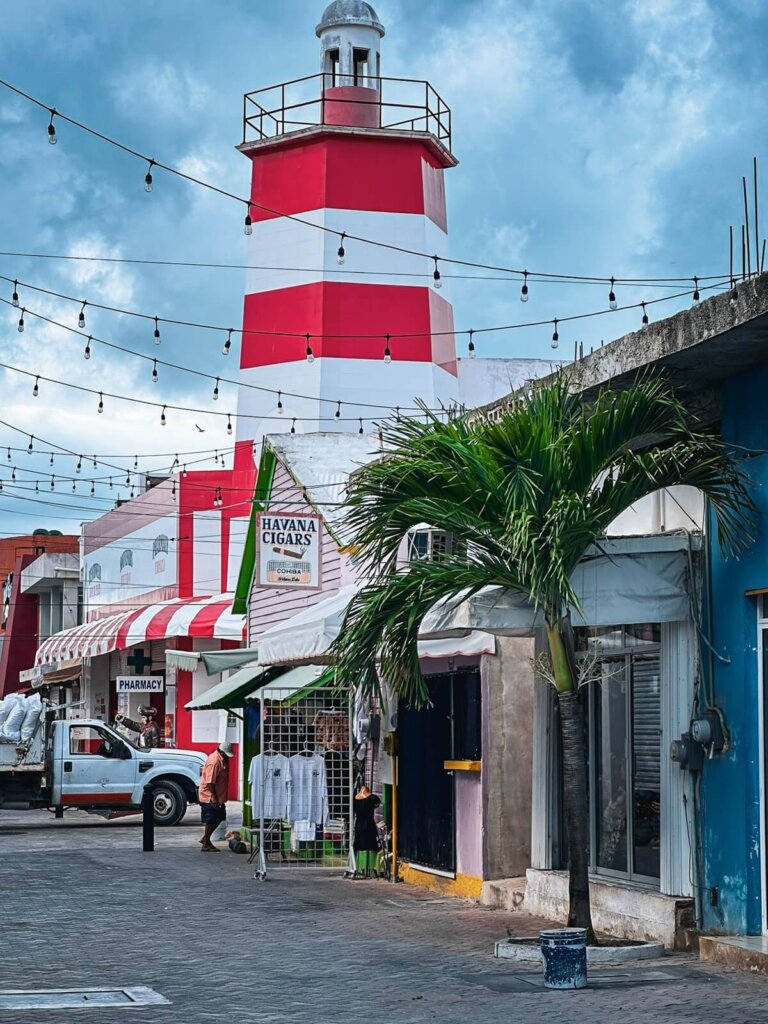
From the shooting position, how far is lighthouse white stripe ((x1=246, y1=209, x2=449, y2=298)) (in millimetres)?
34500

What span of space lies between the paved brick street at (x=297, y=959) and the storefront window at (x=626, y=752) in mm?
1096

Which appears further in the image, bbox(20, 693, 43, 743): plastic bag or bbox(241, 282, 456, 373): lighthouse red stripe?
bbox(241, 282, 456, 373): lighthouse red stripe


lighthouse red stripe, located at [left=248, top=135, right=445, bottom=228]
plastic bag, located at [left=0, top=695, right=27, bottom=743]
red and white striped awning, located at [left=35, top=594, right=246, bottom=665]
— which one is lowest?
plastic bag, located at [left=0, top=695, right=27, bottom=743]

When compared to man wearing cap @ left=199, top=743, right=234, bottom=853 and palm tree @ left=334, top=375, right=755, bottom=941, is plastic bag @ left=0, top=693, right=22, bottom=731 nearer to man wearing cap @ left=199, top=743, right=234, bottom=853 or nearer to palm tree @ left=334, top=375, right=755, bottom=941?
man wearing cap @ left=199, top=743, right=234, bottom=853

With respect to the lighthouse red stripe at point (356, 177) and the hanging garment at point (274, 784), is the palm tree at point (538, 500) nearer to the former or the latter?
the hanging garment at point (274, 784)

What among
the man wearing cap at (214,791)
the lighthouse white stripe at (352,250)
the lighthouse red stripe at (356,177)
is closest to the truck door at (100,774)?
the man wearing cap at (214,791)

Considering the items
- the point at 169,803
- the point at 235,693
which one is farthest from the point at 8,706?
the point at 235,693

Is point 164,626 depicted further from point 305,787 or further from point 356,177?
point 305,787

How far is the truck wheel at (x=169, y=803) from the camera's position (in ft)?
95.9

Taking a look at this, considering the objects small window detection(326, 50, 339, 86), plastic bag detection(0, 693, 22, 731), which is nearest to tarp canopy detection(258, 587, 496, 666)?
plastic bag detection(0, 693, 22, 731)

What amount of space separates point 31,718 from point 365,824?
11413mm

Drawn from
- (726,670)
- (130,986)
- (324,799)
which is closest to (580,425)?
(726,670)

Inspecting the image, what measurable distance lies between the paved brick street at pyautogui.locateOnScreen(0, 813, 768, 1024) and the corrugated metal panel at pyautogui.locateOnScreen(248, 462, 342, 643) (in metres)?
5.37

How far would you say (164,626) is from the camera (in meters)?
36.5
